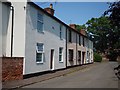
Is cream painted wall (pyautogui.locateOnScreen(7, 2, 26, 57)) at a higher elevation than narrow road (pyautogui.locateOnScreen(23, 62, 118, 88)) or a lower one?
higher

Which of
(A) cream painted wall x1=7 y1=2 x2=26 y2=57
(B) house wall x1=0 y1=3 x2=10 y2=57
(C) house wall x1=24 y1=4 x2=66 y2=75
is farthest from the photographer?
(C) house wall x1=24 y1=4 x2=66 y2=75

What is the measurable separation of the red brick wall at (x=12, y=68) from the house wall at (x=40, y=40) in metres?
0.99

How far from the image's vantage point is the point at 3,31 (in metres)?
16.5

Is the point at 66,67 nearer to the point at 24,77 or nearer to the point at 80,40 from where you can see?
the point at 80,40

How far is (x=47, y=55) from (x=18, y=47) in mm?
5212

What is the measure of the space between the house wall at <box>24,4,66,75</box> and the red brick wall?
3.25 feet

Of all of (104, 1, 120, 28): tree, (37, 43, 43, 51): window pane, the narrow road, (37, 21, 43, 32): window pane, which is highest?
(37, 21, 43, 32): window pane

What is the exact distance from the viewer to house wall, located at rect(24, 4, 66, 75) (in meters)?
17.6

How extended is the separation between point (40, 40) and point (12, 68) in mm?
5366

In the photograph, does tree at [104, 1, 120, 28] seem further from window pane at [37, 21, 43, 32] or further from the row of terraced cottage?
window pane at [37, 21, 43, 32]

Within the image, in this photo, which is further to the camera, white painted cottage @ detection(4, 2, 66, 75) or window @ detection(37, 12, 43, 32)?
window @ detection(37, 12, 43, 32)

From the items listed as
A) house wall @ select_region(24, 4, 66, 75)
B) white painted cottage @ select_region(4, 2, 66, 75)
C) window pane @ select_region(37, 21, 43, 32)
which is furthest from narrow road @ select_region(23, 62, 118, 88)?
window pane @ select_region(37, 21, 43, 32)

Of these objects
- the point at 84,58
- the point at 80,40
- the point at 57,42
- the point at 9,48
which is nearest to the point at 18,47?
the point at 9,48

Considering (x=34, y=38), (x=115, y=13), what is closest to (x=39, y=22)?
(x=34, y=38)
